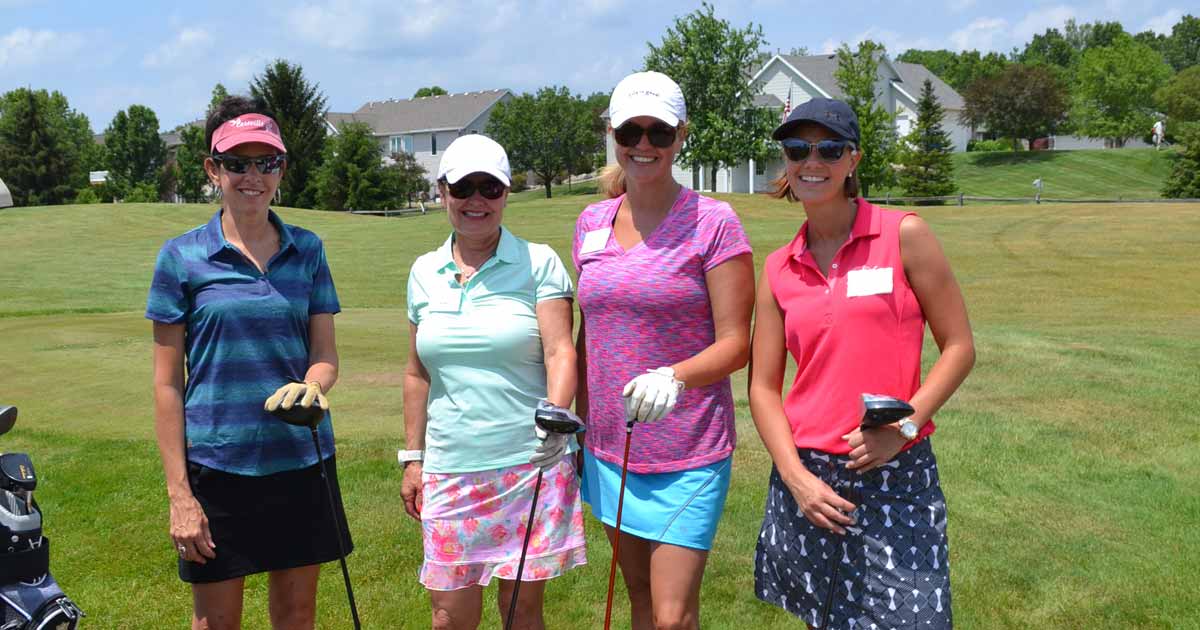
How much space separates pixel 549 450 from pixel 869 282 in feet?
3.47

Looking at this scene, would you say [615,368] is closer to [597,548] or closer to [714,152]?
[597,548]

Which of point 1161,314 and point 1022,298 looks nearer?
point 1161,314

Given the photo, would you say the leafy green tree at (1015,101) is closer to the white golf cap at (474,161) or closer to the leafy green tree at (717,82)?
the leafy green tree at (717,82)

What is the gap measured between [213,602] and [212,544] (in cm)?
24

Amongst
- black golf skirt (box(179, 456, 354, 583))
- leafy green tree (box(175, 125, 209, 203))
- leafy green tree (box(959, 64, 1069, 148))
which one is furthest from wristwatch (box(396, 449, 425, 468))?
leafy green tree (box(959, 64, 1069, 148))

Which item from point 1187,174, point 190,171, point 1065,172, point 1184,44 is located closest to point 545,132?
point 190,171

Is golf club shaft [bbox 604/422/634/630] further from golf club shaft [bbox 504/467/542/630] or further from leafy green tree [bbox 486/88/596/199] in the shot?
leafy green tree [bbox 486/88/596/199]

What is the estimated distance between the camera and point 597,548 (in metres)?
5.75

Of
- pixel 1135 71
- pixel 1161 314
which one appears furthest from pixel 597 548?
pixel 1135 71

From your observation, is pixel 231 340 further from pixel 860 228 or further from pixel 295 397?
pixel 860 228

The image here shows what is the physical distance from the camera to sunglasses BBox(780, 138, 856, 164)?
3.18 meters

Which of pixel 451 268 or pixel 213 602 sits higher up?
pixel 451 268

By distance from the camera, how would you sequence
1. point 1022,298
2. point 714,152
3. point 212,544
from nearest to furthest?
1. point 212,544
2. point 1022,298
3. point 714,152

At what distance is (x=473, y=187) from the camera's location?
3.55 m
